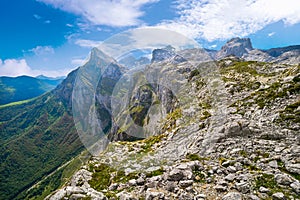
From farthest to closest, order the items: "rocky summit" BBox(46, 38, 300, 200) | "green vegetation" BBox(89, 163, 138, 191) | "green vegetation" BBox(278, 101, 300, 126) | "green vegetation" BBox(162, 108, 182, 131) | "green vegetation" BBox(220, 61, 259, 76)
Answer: "green vegetation" BBox(220, 61, 259, 76) → "green vegetation" BBox(162, 108, 182, 131) → "green vegetation" BBox(278, 101, 300, 126) → "green vegetation" BBox(89, 163, 138, 191) → "rocky summit" BBox(46, 38, 300, 200)

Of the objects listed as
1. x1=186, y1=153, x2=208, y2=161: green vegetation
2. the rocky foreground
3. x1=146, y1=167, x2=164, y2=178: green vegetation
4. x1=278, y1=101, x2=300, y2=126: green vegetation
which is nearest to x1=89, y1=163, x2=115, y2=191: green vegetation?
the rocky foreground

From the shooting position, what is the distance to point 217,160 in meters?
15.5

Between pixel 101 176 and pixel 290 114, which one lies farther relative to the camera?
pixel 101 176

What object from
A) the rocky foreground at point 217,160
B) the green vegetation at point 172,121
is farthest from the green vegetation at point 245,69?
the green vegetation at point 172,121

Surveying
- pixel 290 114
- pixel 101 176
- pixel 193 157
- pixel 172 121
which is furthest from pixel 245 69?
pixel 101 176

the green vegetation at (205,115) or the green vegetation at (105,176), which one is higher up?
the green vegetation at (205,115)

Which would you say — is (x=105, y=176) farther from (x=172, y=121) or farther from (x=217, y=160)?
(x=172, y=121)

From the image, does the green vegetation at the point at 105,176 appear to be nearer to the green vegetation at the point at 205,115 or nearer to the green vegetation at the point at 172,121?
the green vegetation at the point at 172,121

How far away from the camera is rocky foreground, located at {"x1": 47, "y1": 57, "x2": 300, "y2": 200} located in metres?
12.3

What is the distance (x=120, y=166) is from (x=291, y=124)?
1568 centimetres

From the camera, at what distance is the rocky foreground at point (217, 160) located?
1227 centimetres

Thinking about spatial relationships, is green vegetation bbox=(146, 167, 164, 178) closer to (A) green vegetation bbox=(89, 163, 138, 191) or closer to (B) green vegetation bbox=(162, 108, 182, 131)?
(A) green vegetation bbox=(89, 163, 138, 191)

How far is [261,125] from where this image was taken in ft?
56.6

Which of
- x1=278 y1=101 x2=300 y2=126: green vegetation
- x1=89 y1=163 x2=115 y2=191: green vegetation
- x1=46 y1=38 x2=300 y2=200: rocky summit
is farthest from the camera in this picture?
x1=89 y1=163 x2=115 y2=191: green vegetation
